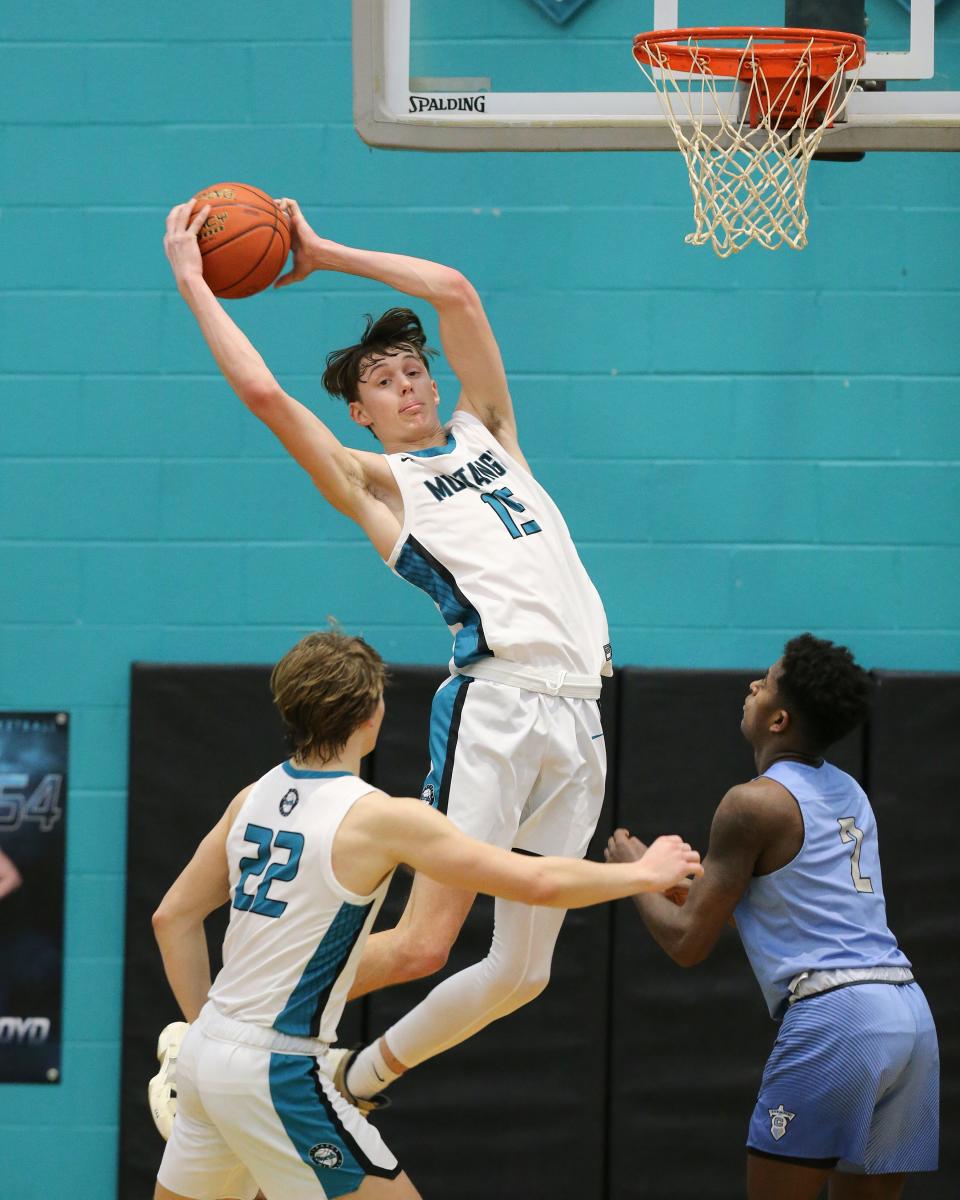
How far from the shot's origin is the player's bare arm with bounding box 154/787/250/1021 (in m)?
3.34

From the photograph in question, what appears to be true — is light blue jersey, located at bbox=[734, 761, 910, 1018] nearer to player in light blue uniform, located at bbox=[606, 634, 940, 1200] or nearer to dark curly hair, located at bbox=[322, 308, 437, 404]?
player in light blue uniform, located at bbox=[606, 634, 940, 1200]

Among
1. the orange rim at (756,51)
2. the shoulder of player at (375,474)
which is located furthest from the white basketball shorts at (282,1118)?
the orange rim at (756,51)

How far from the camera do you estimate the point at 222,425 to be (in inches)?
222

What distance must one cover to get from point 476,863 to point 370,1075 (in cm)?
116

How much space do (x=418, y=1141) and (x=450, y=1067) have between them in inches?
10.5

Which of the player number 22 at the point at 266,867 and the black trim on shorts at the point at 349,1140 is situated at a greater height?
the player number 22 at the point at 266,867

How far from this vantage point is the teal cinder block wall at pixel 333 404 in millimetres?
5566

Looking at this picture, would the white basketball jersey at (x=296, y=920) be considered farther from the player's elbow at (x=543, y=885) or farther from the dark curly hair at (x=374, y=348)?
the dark curly hair at (x=374, y=348)

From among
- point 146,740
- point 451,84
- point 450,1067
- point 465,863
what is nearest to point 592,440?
point 451,84

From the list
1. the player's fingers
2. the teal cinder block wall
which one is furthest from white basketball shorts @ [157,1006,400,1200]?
the teal cinder block wall

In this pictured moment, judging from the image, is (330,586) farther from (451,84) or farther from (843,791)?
(843,791)

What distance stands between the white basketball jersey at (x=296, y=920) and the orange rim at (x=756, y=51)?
2223mm

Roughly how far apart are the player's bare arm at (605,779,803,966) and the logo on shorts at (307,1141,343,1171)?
0.98 metres

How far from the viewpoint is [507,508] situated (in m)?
4.07
